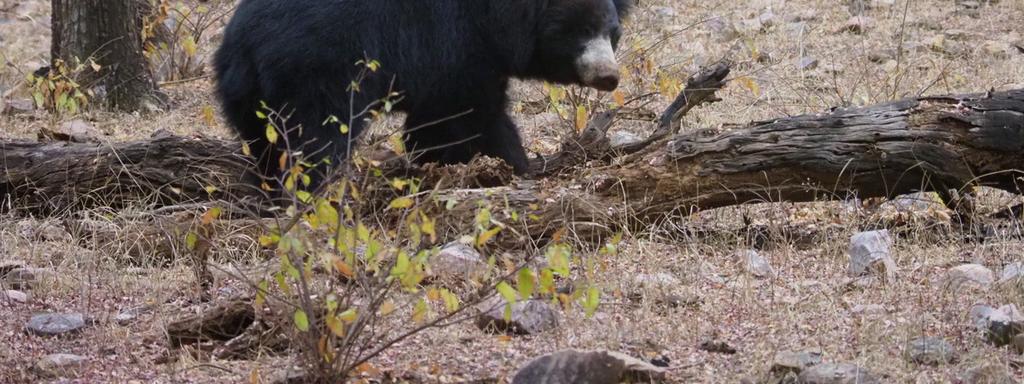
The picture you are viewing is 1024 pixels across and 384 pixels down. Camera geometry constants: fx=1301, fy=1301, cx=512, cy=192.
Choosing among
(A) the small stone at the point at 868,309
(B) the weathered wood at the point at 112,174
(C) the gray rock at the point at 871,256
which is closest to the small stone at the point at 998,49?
(C) the gray rock at the point at 871,256

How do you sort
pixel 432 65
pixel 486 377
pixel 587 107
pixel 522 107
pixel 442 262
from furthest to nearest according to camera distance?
1. pixel 522 107
2. pixel 587 107
3. pixel 432 65
4. pixel 442 262
5. pixel 486 377

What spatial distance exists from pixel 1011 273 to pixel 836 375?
1199mm

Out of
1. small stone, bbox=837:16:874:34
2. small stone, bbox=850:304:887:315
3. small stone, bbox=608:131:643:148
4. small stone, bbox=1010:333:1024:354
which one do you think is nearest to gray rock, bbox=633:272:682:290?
small stone, bbox=850:304:887:315

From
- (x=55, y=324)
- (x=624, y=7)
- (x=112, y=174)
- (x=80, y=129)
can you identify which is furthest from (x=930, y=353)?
(x=80, y=129)

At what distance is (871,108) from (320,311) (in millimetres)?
2351

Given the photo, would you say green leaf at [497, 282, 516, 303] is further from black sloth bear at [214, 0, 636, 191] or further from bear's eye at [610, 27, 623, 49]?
bear's eye at [610, 27, 623, 49]

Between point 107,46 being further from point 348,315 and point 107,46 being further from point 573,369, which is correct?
point 573,369

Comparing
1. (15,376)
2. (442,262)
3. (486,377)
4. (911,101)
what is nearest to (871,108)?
(911,101)

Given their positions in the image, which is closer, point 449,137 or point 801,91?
point 449,137

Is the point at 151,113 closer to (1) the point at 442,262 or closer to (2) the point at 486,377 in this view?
(1) the point at 442,262

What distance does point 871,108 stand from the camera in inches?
185

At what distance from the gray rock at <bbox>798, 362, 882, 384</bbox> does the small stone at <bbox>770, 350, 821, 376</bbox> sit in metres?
0.06

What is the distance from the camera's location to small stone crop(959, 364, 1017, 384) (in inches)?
120

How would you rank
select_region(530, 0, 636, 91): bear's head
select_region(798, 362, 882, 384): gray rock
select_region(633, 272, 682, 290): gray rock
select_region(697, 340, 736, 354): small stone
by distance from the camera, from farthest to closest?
select_region(530, 0, 636, 91): bear's head → select_region(633, 272, 682, 290): gray rock → select_region(697, 340, 736, 354): small stone → select_region(798, 362, 882, 384): gray rock
